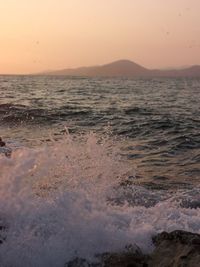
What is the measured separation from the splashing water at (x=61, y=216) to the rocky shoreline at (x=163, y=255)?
182 mm

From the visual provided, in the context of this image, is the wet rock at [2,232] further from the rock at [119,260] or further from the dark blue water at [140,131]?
the dark blue water at [140,131]

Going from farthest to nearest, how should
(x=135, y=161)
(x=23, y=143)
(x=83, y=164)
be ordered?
1. (x=23, y=143)
2. (x=135, y=161)
3. (x=83, y=164)

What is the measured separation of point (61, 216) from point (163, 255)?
1708 millimetres

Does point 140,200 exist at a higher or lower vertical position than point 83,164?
lower

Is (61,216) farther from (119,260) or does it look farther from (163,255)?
(163,255)

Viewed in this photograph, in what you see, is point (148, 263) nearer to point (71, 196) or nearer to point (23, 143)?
point (71, 196)

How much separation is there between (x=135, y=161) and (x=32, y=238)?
7.28 m

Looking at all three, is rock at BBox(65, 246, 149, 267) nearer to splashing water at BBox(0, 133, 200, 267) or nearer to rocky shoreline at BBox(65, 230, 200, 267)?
rocky shoreline at BBox(65, 230, 200, 267)

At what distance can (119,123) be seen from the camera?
21.2 metres

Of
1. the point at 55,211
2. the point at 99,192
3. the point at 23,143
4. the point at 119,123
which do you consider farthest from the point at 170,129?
the point at 55,211

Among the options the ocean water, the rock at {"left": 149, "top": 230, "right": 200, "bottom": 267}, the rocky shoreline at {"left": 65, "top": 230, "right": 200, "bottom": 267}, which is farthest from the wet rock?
the rock at {"left": 149, "top": 230, "right": 200, "bottom": 267}

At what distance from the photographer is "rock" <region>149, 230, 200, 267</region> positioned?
14.8 feet

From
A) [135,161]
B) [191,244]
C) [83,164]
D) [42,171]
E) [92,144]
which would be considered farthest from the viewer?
[135,161]

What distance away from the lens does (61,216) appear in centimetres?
612
